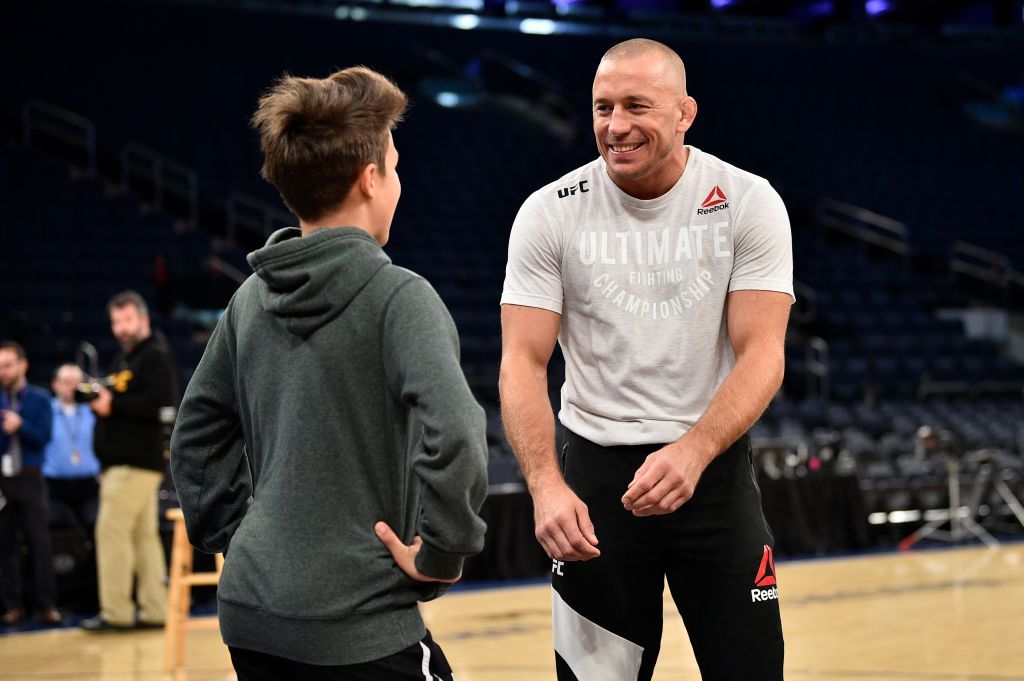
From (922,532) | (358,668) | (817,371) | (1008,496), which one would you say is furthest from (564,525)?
(817,371)

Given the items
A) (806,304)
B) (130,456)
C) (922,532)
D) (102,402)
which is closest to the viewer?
(102,402)

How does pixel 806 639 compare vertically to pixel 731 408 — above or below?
below

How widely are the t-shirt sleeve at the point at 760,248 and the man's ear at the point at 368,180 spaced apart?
781mm

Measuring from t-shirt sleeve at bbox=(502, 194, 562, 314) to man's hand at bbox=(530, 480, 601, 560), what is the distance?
0.37 metres

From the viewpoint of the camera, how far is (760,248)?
7.27 feet

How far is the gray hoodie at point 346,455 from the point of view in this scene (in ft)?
5.36

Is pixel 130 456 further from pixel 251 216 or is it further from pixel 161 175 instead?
pixel 161 175

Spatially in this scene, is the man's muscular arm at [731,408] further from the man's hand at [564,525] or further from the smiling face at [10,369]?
the smiling face at [10,369]

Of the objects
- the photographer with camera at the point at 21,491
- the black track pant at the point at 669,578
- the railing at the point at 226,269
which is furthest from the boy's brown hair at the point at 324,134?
the railing at the point at 226,269

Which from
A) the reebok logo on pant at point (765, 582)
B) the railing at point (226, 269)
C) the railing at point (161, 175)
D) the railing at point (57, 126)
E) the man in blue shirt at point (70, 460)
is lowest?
the man in blue shirt at point (70, 460)

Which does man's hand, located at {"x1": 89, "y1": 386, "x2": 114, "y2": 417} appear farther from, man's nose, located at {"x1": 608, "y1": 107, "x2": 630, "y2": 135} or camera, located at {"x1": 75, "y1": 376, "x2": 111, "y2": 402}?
man's nose, located at {"x1": 608, "y1": 107, "x2": 630, "y2": 135}

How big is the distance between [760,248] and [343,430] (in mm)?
938

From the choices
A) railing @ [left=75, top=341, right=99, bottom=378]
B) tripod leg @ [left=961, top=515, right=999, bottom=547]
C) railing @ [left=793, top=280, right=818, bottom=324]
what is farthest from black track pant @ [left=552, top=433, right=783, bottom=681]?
railing @ [left=793, top=280, right=818, bottom=324]

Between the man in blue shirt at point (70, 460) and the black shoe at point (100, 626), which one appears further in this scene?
the man in blue shirt at point (70, 460)
